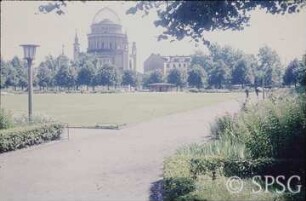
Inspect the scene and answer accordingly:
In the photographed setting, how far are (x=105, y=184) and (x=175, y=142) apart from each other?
763 cm

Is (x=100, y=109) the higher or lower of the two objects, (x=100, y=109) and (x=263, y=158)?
the lower

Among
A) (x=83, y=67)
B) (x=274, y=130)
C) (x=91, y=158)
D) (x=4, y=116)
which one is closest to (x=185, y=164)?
(x=274, y=130)

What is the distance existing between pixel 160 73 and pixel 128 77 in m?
9.46

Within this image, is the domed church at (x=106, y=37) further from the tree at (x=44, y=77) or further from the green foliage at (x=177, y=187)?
the tree at (x=44, y=77)

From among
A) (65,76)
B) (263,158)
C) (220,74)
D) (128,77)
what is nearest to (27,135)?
(263,158)

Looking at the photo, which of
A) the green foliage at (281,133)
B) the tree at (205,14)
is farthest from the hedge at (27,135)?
the tree at (205,14)

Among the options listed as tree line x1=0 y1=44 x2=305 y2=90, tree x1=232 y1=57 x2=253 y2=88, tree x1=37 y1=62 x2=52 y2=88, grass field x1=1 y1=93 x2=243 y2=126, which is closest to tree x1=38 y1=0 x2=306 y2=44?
grass field x1=1 y1=93 x2=243 y2=126

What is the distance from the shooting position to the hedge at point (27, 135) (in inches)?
557

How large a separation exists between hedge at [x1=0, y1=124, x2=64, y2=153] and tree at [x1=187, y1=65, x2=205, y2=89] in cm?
7932

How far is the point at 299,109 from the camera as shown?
24.5 ft

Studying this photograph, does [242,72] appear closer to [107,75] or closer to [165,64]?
[165,64]

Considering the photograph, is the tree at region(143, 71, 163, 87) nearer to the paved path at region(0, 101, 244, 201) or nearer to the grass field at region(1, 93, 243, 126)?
the grass field at region(1, 93, 243, 126)

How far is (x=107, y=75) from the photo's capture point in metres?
80.4

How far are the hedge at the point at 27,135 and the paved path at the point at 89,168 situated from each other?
1.44 feet
